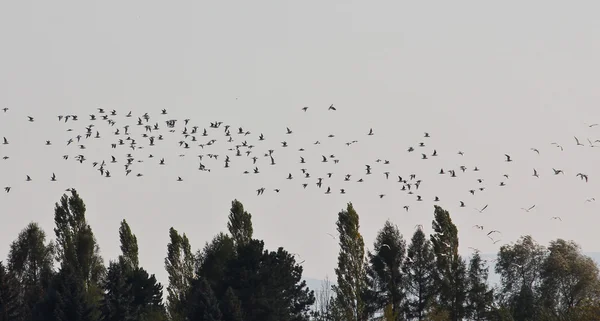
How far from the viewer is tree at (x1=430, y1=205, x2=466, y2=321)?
96.2 metres

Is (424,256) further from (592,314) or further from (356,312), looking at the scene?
(592,314)

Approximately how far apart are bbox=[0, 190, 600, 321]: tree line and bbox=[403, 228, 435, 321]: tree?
0.25 feet

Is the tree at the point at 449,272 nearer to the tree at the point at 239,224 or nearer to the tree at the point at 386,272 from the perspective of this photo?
the tree at the point at 386,272

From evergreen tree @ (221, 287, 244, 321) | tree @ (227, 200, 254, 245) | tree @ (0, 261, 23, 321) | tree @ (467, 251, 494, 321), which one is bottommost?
evergreen tree @ (221, 287, 244, 321)

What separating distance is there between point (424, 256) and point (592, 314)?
24066 millimetres

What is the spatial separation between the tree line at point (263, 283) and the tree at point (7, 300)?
8cm

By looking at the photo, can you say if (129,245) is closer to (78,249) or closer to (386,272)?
(78,249)

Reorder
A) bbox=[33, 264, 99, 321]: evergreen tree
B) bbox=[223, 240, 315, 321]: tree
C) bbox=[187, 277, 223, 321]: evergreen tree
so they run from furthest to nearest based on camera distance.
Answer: bbox=[33, 264, 99, 321]: evergreen tree, bbox=[223, 240, 315, 321]: tree, bbox=[187, 277, 223, 321]: evergreen tree

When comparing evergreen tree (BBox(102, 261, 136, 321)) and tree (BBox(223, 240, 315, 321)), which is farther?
evergreen tree (BBox(102, 261, 136, 321))

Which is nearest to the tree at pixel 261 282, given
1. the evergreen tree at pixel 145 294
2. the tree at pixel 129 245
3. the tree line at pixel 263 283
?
the tree line at pixel 263 283

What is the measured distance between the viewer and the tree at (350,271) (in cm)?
9550

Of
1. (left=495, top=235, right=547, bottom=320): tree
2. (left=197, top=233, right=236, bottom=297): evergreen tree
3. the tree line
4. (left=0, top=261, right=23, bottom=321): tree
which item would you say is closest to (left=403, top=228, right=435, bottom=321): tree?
the tree line

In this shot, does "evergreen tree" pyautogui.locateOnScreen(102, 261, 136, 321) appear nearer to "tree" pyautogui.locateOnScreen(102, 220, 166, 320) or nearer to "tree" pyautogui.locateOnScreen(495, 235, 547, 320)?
"tree" pyautogui.locateOnScreen(102, 220, 166, 320)

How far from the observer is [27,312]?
10438cm
